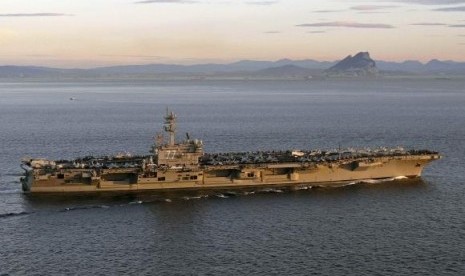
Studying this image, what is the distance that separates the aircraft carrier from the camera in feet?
166

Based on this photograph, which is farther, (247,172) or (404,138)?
(404,138)

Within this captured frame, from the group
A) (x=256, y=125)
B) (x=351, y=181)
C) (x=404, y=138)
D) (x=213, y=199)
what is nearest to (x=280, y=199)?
(x=213, y=199)

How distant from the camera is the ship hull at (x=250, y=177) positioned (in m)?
50.9

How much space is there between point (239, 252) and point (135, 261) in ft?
17.2

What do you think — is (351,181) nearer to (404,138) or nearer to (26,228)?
(26,228)

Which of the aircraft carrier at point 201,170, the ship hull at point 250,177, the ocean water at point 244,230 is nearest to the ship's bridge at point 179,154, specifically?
the aircraft carrier at point 201,170

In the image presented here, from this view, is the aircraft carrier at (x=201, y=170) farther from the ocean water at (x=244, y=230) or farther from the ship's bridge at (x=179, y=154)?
the ocean water at (x=244, y=230)

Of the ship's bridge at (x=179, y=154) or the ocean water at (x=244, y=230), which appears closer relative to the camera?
the ocean water at (x=244, y=230)

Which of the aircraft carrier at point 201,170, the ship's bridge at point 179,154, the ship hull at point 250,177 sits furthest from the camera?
the ship's bridge at point 179,154

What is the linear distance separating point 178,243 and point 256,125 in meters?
64.1

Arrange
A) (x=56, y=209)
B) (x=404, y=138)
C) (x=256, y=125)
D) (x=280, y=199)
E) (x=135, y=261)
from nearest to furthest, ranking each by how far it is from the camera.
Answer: (x=135, y=261) < (x=56, y=209) < (x=280, y=199) < (x=404, y=138) < (x=256, y=125)

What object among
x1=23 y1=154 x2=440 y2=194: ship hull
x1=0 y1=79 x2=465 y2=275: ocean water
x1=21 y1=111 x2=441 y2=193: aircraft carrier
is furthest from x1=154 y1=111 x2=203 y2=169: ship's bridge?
x1=0 y1=79 x2=465 y2=275: ocean water

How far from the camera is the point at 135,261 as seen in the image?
34781mm

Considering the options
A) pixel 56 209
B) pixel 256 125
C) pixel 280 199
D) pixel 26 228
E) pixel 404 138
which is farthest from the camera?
pixel 256 125
